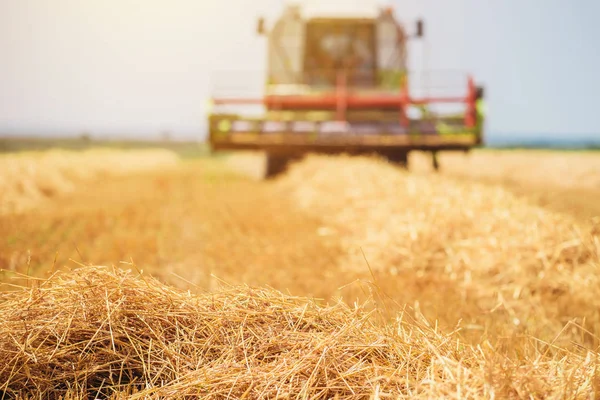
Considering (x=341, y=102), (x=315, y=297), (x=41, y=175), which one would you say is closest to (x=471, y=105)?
(x=341, y=102)

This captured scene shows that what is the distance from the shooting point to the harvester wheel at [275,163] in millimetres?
12727

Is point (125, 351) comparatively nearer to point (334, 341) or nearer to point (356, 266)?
point (334, 341)

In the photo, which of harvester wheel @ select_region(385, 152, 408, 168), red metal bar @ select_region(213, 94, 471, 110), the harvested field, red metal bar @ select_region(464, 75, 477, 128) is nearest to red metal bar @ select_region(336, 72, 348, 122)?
red metal bar @ select_region(213, 94, 471, 110)

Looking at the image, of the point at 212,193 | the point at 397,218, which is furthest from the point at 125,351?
the point at 212,193

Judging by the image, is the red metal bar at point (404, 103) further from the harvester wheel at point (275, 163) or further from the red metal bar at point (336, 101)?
the harvester wheel at point (275, 163)

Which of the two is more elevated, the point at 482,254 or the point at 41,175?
the point at 482,254

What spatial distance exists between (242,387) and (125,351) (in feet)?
1.69

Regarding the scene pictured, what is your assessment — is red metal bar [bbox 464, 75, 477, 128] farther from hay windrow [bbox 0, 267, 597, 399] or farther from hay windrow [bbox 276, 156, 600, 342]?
hay windrow [bbox 0, 267, 597, 399]

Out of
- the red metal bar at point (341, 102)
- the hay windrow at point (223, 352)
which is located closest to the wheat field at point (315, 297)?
the hay windrow at point (223, 352)

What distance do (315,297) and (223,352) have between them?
174 cm

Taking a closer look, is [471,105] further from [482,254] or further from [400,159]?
[482,254]

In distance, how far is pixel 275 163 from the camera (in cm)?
1277

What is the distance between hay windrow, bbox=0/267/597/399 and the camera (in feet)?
5.99

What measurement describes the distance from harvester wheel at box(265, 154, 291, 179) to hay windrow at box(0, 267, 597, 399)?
34.0ft
